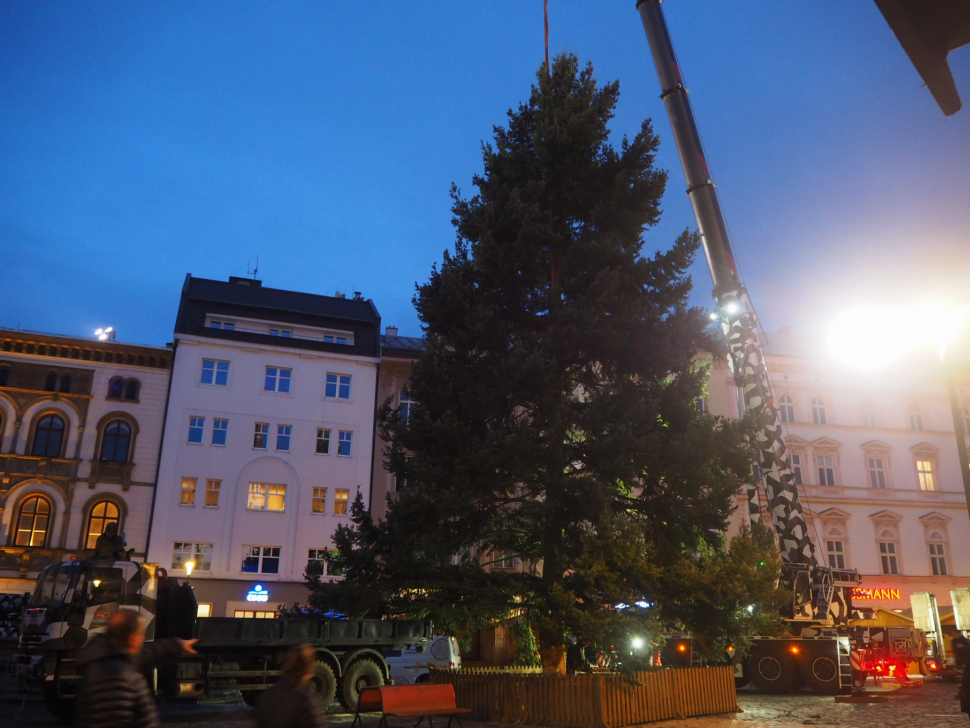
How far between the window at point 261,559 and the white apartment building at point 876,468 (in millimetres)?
24483

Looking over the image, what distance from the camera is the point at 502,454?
17172 mm

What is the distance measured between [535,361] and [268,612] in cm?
2355

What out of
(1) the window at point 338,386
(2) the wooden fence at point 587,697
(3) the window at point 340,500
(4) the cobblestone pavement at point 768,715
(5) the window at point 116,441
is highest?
(1) the window at point 338,386

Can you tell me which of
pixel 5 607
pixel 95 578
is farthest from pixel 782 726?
pixel 5 607

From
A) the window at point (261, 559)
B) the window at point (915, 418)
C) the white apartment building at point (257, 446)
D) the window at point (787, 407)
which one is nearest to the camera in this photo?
the white apartment building at point (257, 446)

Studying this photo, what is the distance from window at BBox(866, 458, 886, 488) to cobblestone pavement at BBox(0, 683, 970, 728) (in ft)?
86.0

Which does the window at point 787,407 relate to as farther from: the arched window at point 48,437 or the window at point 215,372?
the arched window at point 48,437

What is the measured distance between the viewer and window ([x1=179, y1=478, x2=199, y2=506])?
36.7 m

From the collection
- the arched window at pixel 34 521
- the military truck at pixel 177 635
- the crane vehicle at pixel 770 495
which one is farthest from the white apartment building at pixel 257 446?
the crane vehicle at pixel 770 495

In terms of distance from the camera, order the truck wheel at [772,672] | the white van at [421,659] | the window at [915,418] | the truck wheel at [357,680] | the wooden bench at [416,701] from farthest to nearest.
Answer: the window at [915,418] → the truck wheel at [772,672] → the white van at [421,659] → the truck wheel at [357,680] → the wooden bench at [416,701]

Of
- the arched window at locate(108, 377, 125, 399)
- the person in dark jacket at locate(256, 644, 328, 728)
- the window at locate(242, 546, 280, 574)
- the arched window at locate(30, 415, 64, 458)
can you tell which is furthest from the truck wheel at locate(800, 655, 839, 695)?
the arched window at locate(30, 415, 64, 458)

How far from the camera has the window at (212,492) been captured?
36938 millimetres

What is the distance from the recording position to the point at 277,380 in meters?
39.9

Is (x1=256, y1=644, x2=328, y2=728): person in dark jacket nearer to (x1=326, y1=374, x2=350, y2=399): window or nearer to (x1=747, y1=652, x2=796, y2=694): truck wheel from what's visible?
(x1=747, y1=652, x2=796, y2=694): truck wheel
